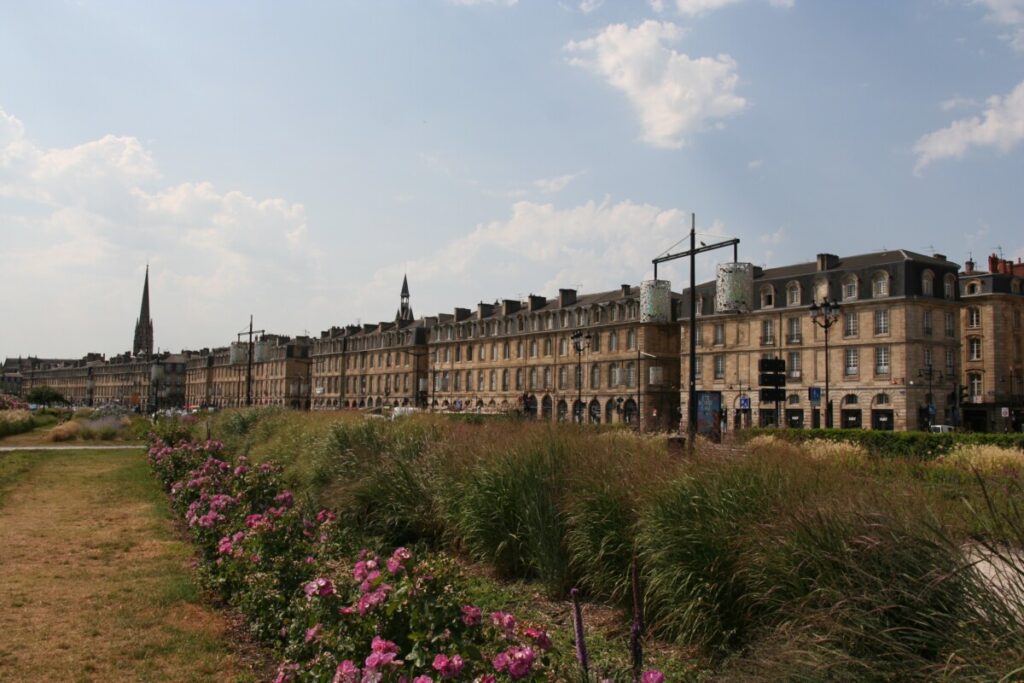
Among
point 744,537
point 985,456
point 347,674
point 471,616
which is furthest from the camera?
point 985,456

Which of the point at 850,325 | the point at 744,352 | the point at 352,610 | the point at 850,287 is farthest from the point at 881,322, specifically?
the point at 352,610

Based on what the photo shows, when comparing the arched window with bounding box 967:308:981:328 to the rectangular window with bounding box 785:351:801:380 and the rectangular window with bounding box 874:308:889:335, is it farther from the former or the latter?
the rectangular window with bounding box 785:351:801:380

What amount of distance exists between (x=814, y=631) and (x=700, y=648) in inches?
63.0

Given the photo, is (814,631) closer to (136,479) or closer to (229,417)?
(136,479)

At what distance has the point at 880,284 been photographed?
4662 centimetres

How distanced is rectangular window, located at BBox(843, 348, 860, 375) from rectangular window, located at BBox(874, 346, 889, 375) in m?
1.10

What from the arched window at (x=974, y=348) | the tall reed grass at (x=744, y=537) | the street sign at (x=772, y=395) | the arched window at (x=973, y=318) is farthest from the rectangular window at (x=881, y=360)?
the tall reed grass at (x=744, y=537)

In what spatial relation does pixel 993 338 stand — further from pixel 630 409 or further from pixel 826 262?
pixel 630 409

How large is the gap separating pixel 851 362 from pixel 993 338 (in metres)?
18.8

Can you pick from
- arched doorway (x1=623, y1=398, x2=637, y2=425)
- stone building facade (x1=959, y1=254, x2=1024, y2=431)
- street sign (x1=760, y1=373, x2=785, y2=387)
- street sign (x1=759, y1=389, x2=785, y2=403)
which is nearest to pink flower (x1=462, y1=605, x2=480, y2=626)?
street sign (x1=760, y1=373, x2=785, y2=387)

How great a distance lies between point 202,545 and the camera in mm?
8484

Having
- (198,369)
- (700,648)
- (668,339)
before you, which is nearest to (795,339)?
(668,339)

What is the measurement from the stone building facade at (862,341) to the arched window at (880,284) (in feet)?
0.19

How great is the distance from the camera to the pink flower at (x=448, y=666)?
3580 mm
